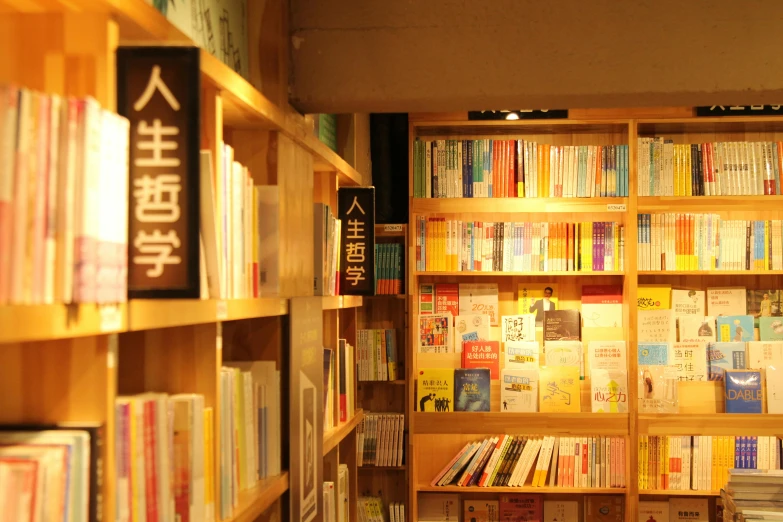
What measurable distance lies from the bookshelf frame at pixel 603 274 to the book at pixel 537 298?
0.15 feet

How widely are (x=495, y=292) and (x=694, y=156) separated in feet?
4.16

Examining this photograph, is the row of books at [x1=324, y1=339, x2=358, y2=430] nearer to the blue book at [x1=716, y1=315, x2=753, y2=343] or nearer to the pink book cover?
the pink book cover

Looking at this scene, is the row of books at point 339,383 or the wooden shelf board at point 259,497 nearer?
the wooden shelf board at point 259,497

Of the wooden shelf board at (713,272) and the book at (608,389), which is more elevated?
the wooden shelf board at (713,272)

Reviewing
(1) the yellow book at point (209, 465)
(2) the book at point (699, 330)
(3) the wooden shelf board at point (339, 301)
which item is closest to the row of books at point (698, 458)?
(2) the book at point (699, 330)

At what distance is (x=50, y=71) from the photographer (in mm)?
1141

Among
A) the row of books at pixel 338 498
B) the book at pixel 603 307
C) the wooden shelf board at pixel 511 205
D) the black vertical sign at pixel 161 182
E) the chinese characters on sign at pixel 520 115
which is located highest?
the chinese characters on sign at pixel 520 115

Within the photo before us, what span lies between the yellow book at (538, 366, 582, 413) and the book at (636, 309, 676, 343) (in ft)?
1.43

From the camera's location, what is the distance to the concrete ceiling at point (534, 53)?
2438 mm

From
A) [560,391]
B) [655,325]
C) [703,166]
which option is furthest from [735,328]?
[560,391]

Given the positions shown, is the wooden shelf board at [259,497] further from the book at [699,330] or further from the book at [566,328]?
the book at [699,330]

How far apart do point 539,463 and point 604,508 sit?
457mm

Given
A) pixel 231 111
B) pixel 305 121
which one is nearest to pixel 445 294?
pixel 305 121

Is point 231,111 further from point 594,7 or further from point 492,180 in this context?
point 492,180
